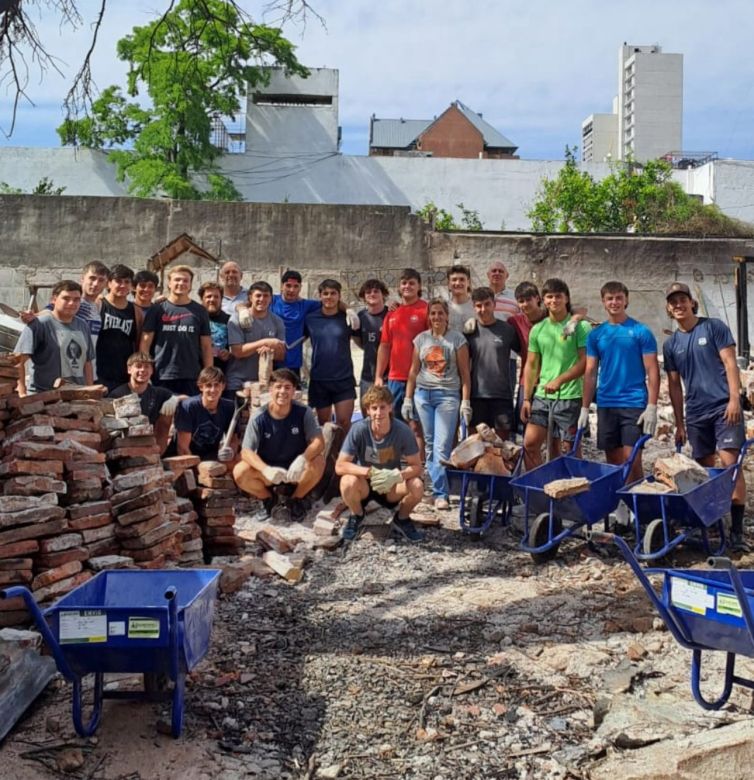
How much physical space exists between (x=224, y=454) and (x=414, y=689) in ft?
10.8

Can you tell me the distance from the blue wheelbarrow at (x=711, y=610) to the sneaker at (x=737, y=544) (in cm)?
282

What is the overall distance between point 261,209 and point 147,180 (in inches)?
603

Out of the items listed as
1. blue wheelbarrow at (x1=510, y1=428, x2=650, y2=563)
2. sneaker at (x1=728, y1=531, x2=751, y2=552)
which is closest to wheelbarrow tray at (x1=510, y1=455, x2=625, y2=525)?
blue wheelbarrow at (x1=510, y1=428, x2=650, y2=563)

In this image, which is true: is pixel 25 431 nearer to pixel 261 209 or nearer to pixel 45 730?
pixel 45 730

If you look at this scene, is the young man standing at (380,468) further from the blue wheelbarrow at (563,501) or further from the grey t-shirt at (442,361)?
the blue wheelbarrow at (563,501)

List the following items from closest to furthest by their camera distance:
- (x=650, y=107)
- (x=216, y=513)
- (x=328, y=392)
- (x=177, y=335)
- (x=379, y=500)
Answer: (x=216, y=513), (x=379, y=500), (x=177, y=335), (x=328, y=392), (x=650, y=107)

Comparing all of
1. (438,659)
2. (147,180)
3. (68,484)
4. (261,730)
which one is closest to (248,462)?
(68,484)

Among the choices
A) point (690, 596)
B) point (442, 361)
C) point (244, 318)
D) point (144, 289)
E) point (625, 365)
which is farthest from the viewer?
point (244, 318)

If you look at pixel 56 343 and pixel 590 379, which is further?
pixel 590 379

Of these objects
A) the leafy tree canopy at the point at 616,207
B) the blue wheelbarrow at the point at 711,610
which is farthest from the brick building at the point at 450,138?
the blue wheelbarrow at the point at 711,610

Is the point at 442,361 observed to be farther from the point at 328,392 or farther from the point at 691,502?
the point at 691,502

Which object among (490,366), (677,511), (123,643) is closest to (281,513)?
(490,366)

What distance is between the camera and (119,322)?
723cm

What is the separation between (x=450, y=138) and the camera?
157 ft
